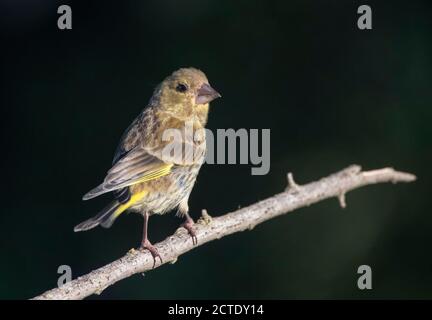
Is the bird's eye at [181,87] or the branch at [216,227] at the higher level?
the bird's eye at [181,87]

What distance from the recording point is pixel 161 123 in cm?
408

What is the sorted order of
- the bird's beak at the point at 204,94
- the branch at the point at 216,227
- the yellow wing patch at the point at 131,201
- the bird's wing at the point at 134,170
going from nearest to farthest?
the branch at the point at 216,227 → the bird's wing at the point at 134,170 → the yellow wing patch at the point at 131,201 → the bird's beak at the point at 204,94

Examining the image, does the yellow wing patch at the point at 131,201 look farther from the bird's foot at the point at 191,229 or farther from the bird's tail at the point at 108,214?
the bird's foot at the point at 191,229

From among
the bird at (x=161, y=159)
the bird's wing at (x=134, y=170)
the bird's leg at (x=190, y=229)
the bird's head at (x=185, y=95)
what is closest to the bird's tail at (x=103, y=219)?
the bird at (x=161, y=159)

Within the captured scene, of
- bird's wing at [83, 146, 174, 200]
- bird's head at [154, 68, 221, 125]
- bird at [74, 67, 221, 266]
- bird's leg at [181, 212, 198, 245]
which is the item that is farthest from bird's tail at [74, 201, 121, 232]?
bird's head at [154, 68, 221, 125]

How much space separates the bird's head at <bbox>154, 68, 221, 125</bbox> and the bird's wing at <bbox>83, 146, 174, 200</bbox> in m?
0.44

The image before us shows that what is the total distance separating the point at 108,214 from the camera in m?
3.61

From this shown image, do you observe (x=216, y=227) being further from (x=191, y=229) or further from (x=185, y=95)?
(x=185, y=95)

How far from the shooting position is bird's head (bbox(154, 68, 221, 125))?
4.20 meters

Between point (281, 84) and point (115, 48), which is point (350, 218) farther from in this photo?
point (115, 48)

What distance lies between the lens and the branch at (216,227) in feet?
10.3

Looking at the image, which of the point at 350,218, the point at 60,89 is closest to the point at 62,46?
the point at 60,89

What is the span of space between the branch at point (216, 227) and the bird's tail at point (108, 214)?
0.20 m

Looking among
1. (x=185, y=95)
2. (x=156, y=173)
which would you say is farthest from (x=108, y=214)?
(x=185, y=95)
